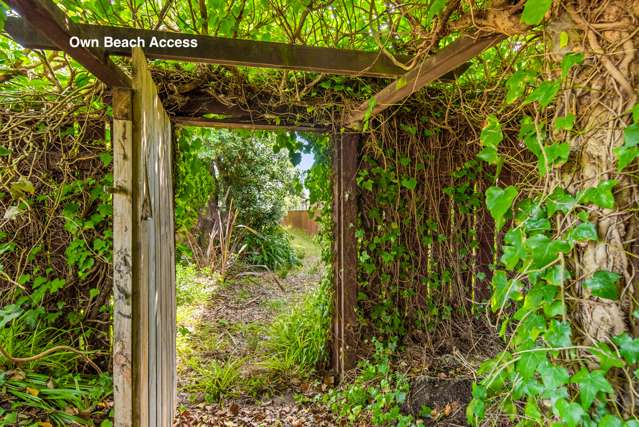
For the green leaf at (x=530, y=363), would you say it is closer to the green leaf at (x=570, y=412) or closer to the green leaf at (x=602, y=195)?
the green leaf at (x=570, y=412)

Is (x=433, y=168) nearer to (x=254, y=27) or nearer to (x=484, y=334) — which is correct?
(x=484, y=334)

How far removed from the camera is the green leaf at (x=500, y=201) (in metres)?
0.92

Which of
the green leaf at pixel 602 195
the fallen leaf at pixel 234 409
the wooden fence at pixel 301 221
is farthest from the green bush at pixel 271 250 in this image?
the green leaf at pixel 602 195

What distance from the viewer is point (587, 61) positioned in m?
0.89

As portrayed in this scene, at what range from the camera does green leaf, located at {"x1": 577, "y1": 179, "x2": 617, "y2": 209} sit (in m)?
0.79

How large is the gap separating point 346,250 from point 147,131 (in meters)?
1.69

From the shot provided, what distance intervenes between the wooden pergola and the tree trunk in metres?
0.49

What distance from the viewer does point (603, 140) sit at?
847mm

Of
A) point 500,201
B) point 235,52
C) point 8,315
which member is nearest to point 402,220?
point 235,52

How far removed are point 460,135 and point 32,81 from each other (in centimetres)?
300

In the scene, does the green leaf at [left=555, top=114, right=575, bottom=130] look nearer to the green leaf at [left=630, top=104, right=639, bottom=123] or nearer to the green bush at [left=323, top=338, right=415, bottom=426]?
the green leaf at [left=630, top=104, right=639, bottom=123]

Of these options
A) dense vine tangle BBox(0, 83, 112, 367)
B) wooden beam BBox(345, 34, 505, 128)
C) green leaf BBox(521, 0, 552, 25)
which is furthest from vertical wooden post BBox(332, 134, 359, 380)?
green leaf BBox(521, 0, 552, 25)

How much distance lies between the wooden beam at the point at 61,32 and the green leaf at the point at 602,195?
1388 mm

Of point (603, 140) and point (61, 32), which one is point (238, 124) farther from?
point (603, 140)
